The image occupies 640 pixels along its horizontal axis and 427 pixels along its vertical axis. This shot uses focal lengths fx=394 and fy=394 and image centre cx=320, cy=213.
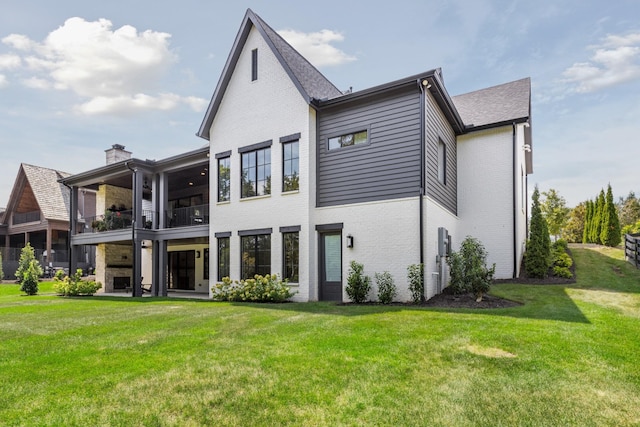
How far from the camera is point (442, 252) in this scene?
36.5ft

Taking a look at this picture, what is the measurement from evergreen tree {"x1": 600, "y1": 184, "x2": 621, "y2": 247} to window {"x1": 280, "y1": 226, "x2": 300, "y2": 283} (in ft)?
62.4

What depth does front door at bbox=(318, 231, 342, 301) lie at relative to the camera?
11.6 metres

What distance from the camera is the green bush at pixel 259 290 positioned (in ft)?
37.7

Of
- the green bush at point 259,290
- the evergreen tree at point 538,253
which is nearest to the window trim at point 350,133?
the green bush at point 259,290

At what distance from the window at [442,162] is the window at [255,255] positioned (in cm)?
571

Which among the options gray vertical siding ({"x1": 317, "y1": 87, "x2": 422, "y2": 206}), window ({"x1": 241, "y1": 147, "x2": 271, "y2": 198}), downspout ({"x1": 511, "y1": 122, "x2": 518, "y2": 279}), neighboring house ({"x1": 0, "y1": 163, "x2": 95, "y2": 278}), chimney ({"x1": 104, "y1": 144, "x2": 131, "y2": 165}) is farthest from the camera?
neighboring house ({"x1": 0, "y1": 163, "x2": 95, "y2": 278})

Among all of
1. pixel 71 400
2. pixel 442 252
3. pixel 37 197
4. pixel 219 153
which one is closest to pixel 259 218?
pixel 219 153

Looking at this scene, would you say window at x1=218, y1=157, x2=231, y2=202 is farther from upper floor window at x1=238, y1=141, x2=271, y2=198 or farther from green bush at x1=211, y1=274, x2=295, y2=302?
green bush at x1=211, y1=274, x2=295, y2=302

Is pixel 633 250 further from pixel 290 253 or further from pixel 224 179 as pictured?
pixel 224 179

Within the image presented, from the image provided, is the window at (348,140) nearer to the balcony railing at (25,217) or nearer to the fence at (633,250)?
the fence at (633,250)

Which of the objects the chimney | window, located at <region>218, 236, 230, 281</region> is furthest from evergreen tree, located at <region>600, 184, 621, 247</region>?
the chimney

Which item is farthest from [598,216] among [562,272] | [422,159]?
[422,159]

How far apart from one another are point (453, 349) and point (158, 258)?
14.3m

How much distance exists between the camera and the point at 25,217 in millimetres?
28422
